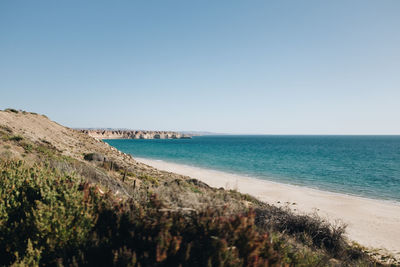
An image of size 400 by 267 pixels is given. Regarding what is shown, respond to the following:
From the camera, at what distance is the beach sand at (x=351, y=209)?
12.0m

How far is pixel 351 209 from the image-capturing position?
1697 cm

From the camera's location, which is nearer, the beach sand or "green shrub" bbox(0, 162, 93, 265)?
"green shrub" bbox(0, 162, 93, 265)

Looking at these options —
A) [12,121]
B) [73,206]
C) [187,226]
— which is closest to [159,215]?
[187,226]

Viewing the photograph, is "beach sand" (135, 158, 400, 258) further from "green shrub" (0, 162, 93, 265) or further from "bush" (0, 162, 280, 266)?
"green shrub" (0, 162, 93, 265)

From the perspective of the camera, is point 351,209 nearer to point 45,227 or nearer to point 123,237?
point 123,237

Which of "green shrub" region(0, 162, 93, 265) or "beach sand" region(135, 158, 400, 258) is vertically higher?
"green shrub" region(0, 162, 93, 265)

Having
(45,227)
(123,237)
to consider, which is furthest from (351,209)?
(45,227)

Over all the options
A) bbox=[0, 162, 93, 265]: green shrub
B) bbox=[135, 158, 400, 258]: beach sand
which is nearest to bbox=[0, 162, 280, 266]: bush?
bbox=[0, 162, 93, 265]: green shrub

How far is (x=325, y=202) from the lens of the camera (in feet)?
61.4

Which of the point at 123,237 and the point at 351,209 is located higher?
the point at 123,237

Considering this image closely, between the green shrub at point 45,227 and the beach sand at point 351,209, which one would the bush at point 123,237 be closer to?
the green shrub at point 45,227

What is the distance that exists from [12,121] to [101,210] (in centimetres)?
2872

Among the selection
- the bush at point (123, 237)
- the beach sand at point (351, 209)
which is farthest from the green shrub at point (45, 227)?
the beach sand at point (351, 209)

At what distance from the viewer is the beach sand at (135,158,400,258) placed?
39.2 feet
